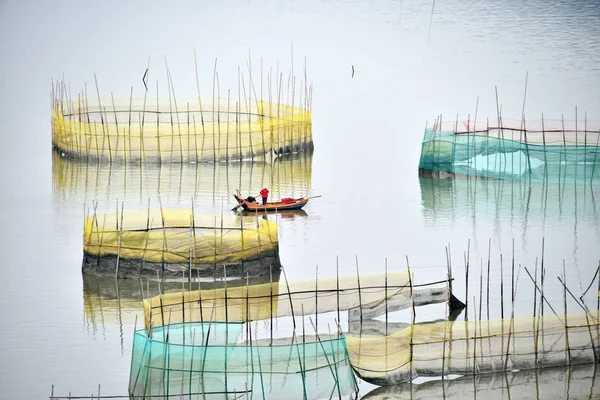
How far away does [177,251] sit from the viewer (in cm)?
2083

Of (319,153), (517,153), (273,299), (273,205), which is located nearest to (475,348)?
(273,299)

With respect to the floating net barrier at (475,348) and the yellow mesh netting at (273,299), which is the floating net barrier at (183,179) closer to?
the yellow mesh netting at (273,299)

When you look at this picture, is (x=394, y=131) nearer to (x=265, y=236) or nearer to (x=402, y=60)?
(x=402, y=60)

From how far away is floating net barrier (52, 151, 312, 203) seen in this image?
27.5 m

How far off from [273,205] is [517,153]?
610cm

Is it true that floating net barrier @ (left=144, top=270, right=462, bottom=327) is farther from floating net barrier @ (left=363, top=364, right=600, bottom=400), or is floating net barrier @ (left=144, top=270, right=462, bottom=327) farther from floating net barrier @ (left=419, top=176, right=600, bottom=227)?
floating net barrier @ (left=419, top=176, right=600, bottom=227)

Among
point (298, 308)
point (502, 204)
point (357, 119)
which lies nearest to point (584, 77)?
point (357, 119)

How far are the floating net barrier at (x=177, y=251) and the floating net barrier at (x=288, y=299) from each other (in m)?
1.78

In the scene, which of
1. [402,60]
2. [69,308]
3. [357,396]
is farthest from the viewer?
[402,60]

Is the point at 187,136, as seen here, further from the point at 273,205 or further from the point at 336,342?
the point at 336,342

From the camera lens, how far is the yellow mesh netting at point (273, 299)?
17.9 metres

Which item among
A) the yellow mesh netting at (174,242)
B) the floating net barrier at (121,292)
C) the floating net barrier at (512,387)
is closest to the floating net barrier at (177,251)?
the yellow mesh netting at (174,242)

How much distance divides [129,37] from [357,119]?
1544cm

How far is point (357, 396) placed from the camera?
54.1 feet
